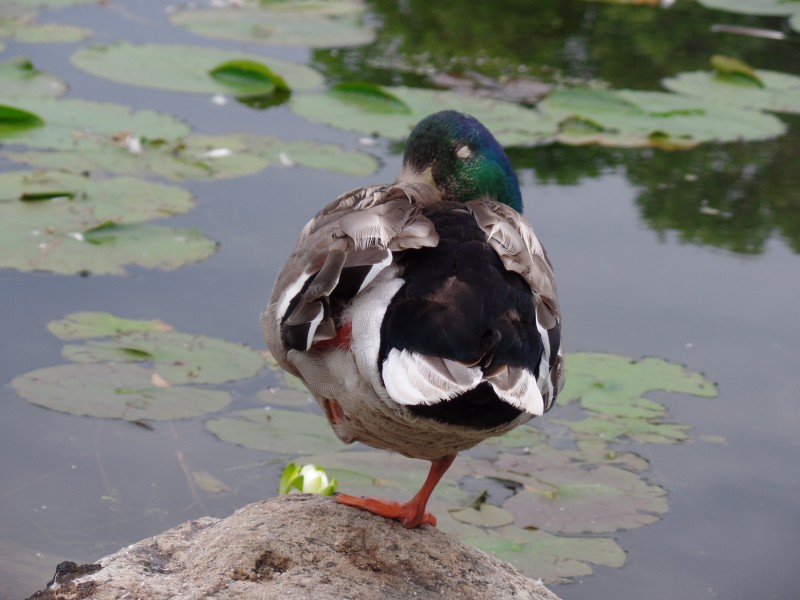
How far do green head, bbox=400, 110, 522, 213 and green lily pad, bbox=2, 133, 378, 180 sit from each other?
2.74m

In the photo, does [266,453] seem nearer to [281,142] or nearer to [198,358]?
[198,358]

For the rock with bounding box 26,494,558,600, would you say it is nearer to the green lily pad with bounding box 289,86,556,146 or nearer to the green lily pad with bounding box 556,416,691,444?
the green lily pad with bounding box 556,416,691,444

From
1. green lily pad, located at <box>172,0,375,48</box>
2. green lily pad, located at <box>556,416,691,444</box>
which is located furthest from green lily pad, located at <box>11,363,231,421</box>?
green lily pad, located at <box>172,0,375,48</box>

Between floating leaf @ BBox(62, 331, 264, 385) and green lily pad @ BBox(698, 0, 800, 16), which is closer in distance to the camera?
floating leaf @ BBox(62, 331, 264, 385)

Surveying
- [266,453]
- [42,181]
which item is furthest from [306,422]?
[42,181]

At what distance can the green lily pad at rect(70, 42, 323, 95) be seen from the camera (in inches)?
291

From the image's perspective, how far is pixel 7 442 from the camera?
420 centimetres

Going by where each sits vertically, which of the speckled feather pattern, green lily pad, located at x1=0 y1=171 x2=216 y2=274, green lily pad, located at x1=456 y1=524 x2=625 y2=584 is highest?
the speckled feather pattern

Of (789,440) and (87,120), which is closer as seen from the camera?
(789,440)

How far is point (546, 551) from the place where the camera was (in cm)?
389

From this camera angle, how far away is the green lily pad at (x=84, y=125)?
6406 mm

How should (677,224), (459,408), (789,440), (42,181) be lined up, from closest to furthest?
(459,408) < (789,440) < (42,181) < (677,224)

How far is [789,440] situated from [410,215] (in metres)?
2.50

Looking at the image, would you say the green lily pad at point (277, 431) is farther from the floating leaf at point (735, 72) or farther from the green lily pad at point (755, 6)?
the green lily pad at point (755, 6)
